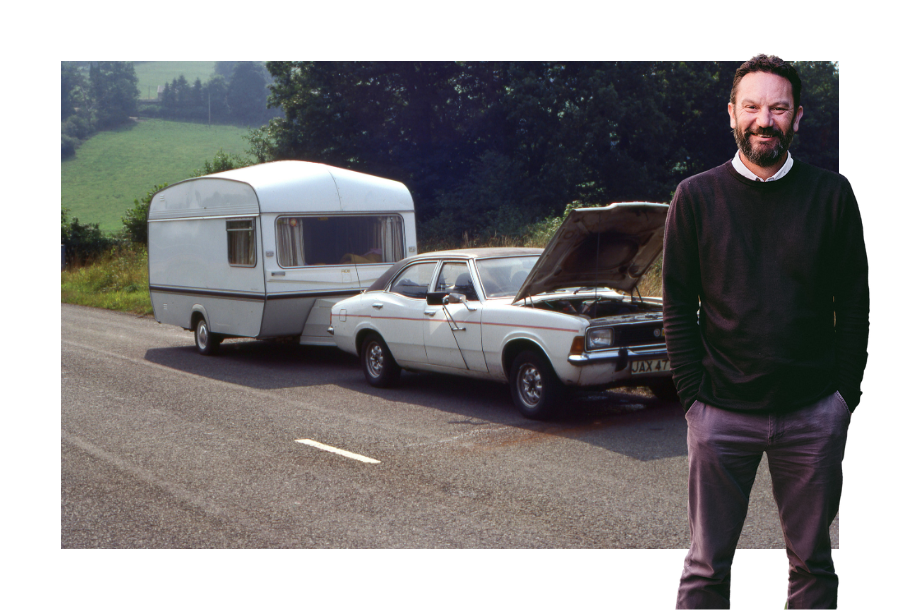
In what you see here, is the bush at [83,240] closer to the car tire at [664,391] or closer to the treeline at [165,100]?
the treeline at [165,100]

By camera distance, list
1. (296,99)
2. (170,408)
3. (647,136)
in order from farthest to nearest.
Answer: (296,99), (647,136), (170,408)

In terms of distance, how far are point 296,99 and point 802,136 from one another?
1909cm

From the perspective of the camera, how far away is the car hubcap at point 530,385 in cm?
820

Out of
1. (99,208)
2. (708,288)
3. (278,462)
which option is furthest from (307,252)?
(99,208)

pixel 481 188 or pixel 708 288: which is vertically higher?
pixel 481 188

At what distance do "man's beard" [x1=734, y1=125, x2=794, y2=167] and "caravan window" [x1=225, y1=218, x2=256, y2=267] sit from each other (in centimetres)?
1019

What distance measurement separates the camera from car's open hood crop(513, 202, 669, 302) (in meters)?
8.06

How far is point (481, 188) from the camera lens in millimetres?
30906

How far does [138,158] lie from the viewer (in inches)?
2167

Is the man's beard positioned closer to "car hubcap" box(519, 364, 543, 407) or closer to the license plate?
the license plate

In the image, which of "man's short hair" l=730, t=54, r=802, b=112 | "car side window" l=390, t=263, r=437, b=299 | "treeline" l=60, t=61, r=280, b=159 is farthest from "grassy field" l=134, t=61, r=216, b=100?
"man's short hair" l=730, t=54, r=802, b=112

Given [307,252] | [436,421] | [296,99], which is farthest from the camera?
[296,99]

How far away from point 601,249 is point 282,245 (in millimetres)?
5388

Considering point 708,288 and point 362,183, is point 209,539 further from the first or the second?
point 362,183
